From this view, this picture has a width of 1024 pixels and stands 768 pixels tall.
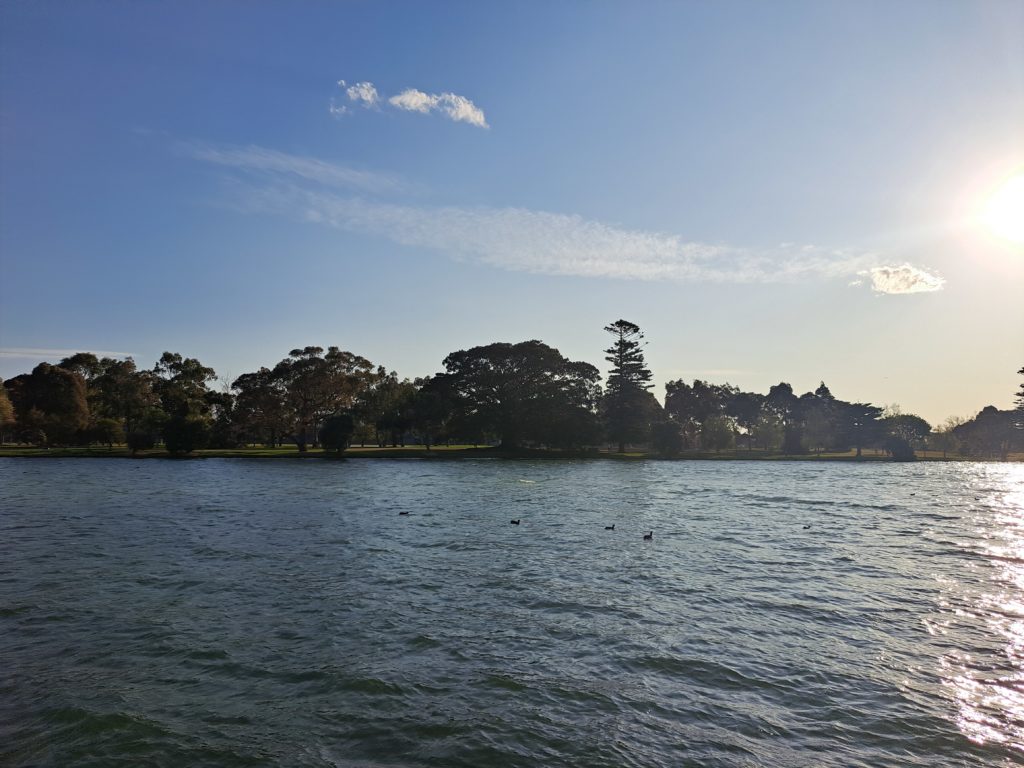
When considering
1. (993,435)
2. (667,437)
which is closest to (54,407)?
(667,437)

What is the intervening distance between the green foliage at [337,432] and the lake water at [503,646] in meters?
65.0

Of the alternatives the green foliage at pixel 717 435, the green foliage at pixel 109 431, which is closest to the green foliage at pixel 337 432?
the green foliage at pixel 109 431

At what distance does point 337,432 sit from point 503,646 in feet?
277

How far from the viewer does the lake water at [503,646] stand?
8.41m

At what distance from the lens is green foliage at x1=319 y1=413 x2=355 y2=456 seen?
9212 cm

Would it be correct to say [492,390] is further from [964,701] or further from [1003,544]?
[964,701]

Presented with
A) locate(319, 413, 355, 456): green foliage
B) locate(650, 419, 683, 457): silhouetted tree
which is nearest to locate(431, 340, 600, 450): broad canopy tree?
locate(650, 419, 683, 457): silhouetted tree

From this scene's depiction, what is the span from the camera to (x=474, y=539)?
80.6 ft

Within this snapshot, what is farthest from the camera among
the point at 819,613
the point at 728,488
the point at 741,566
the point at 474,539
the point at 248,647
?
the point at 728,488

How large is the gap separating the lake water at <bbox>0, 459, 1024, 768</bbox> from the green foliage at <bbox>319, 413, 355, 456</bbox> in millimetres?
65027

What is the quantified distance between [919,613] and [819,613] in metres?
2.53

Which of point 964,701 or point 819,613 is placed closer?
point 964,701

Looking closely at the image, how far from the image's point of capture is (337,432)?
302 feet

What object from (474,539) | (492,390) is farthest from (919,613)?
(492,390)
